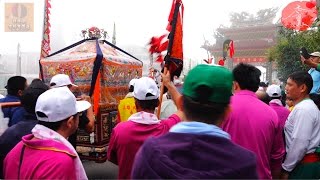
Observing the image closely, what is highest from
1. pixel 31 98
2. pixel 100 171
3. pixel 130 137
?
pixel 31 98

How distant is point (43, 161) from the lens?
1.70 meters

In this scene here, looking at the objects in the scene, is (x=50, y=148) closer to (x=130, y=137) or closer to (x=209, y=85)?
(x=130, y=137)

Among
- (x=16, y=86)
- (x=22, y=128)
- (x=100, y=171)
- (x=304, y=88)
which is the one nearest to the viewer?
(x=22, y=128)

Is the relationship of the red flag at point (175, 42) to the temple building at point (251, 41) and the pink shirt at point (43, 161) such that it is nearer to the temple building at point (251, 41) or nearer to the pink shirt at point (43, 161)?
the pink shirt at point (43, 161)

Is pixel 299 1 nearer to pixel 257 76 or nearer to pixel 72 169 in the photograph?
pixel 257 76

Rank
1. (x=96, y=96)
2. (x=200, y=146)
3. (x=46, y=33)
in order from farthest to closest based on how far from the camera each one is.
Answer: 1. (x=46, y=33)
2. (x=96, y=96)
3. (x=200, y=146)

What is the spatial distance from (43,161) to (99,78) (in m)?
4.14

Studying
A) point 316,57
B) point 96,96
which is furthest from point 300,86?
point 96,96

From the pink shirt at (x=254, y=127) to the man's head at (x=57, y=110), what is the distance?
1.15 m

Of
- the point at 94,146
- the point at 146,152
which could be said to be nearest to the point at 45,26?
the point at 94,146

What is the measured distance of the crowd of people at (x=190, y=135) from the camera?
1241 millimetres

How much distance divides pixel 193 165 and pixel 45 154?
2.80 feet

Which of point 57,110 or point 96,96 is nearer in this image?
point 57,110

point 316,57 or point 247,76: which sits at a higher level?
point 316,57
